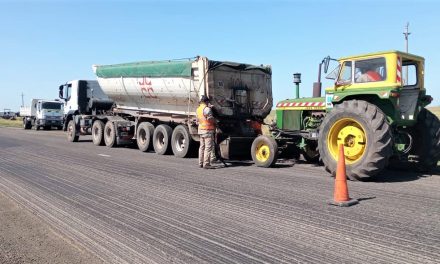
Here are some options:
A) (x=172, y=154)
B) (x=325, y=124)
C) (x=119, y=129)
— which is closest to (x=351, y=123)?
(x=325, y=124)

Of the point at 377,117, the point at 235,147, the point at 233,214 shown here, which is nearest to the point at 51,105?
the point at 235,147

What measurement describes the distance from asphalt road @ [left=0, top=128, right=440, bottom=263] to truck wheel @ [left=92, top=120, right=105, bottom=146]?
8.54 meters

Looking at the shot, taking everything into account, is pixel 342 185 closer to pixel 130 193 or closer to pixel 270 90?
pixel 130 193

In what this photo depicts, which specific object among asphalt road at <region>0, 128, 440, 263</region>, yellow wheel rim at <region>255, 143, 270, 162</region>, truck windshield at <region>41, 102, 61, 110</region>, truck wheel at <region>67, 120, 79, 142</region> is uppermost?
truck windshield at <region>41, 102, 61, 110</region>

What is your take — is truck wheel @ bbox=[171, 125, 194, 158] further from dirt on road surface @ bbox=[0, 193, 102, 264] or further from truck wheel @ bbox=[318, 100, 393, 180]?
dirt on road surface @ bbox=[0, 193, 102, 264]

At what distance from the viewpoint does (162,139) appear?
15.7 meters

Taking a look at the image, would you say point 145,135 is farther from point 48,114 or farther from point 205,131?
point 48,114

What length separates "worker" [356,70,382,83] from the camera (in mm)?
9492

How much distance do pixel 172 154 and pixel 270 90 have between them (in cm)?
398

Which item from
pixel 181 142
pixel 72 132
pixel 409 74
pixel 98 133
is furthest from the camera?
pixel 72 132

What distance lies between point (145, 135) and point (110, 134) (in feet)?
8.52

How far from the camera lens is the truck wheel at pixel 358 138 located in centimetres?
862

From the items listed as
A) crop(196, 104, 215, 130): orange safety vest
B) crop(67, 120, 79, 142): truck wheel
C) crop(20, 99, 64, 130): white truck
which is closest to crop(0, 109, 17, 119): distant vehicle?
crop(20, 99, 64, 130): white truck

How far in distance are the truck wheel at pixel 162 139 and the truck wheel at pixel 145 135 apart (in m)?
0.50
